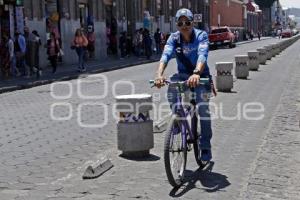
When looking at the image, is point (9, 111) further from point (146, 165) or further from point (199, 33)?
point (199, 33)

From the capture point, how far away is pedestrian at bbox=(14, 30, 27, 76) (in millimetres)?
24125

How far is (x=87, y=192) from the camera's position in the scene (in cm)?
659

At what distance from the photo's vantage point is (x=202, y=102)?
7121 mm

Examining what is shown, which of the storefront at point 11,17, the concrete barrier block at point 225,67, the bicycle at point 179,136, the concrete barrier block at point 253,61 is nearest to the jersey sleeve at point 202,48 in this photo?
the bicycle at point 179,136

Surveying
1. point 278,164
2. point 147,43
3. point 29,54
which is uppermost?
point 147,43

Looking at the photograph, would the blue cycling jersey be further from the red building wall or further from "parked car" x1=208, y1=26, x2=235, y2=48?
the red building wall

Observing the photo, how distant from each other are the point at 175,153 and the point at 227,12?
86.2 meters

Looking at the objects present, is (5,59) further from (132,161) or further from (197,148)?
(197,148)

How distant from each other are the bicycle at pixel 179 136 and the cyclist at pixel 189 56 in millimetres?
116

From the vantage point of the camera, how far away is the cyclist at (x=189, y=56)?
689 centimetres

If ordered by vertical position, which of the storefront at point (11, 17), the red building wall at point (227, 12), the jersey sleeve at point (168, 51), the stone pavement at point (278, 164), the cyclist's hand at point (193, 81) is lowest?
the stone pavement at point (278, 164)

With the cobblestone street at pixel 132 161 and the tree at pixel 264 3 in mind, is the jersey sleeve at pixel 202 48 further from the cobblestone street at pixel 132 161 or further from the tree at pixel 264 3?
the tree at pixel 264 3

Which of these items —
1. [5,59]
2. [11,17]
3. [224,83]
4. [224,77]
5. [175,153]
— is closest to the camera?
[175,153]

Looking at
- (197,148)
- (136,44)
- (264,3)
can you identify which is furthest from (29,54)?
(264,3)
